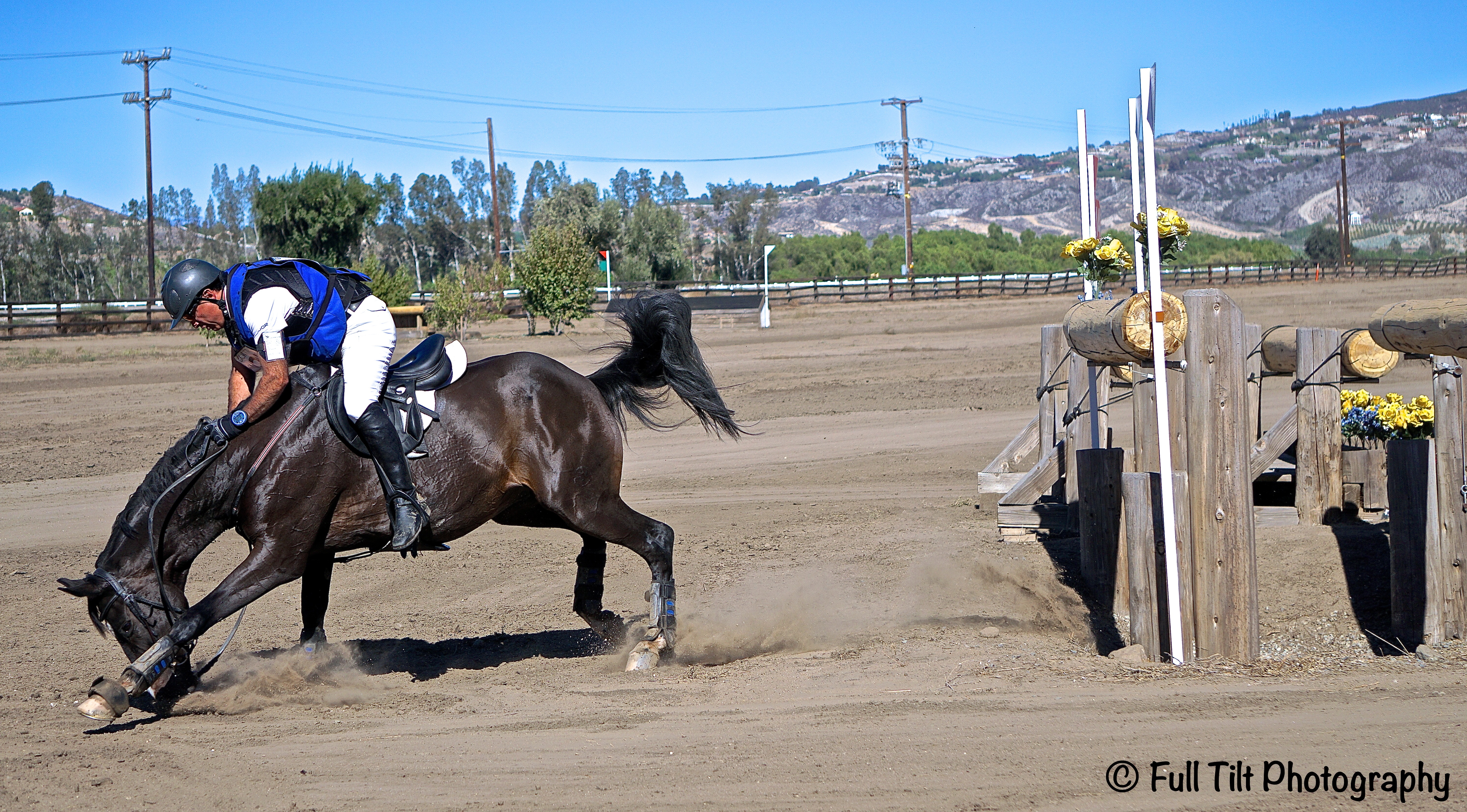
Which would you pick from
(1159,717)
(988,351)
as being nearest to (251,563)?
(1159,717)

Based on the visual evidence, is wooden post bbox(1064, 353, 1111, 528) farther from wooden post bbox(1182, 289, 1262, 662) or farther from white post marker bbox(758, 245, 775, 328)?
white post marker bbox(758, 245, 775, 328)

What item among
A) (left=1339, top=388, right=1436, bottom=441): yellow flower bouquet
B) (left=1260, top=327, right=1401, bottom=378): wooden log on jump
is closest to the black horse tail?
(left=1260, top=327, right=1401, bottom=378): wooden log on jump

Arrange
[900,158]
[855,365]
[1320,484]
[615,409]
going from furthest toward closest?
[900,158] < [855,365] < [1320,484] < [615,409]

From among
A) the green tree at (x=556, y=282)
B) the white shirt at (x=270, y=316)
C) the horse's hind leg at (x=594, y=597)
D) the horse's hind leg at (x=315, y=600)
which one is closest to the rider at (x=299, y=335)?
the white shirt at (x=270, y=316)

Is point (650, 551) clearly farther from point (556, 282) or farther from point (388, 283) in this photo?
point (388, 283)

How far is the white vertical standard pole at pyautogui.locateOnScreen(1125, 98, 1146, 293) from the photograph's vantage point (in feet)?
16.9

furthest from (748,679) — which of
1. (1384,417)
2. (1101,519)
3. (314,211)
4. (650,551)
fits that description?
(314,211)

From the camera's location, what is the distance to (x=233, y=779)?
390 cm

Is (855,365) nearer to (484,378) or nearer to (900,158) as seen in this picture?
(484,378)

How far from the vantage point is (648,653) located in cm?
574

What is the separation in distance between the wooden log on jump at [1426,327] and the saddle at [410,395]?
476 cm

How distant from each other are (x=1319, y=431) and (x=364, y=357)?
256 inches

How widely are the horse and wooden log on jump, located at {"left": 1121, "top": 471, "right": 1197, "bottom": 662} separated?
2.34 m

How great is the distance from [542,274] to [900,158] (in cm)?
2675
